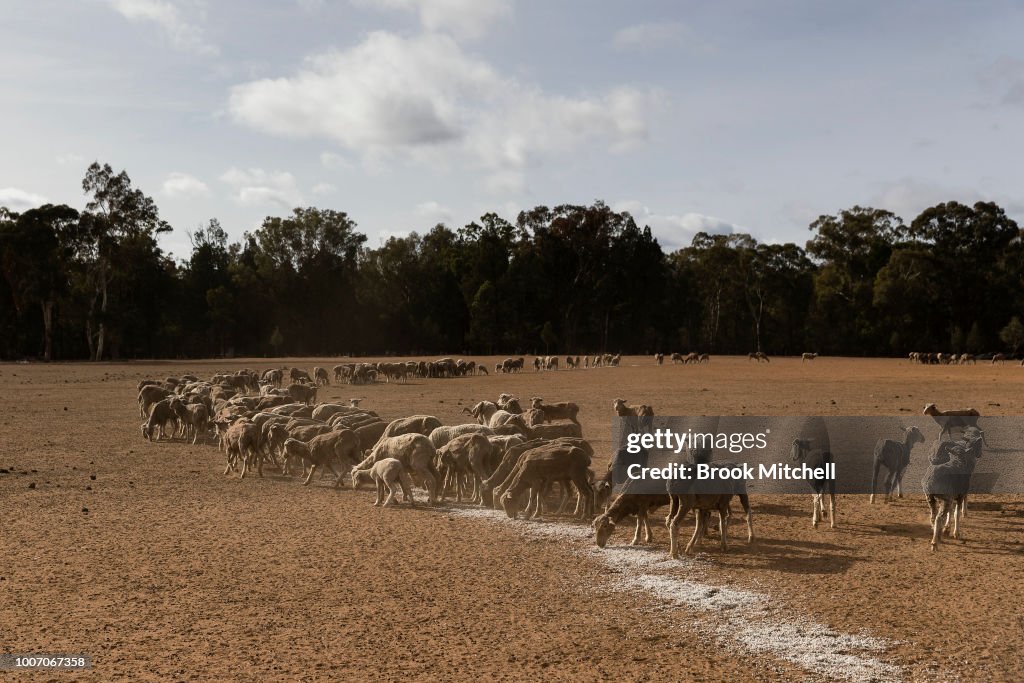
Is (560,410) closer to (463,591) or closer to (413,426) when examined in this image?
(413,426)

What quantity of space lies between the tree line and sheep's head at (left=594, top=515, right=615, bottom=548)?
3075 inches

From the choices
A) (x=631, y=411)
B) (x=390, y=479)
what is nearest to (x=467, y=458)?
(x=390, y=479)

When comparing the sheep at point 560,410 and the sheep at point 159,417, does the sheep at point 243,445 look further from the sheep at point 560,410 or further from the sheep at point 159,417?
the sheep at point 560,410

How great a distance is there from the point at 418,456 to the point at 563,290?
276 ft

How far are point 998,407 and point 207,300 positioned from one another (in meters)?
79.8

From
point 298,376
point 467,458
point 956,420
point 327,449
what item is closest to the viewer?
point 467,458

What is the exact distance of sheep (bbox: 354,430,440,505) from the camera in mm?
14016

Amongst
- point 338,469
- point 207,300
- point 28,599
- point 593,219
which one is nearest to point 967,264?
point 593,219

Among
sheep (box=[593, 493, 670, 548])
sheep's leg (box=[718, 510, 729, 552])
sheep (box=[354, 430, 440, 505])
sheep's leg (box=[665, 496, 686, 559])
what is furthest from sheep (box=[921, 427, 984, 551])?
sheep (box=[354, 430, 440, 505])

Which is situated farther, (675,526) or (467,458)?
(467,458)

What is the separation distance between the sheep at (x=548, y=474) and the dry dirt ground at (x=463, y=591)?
47 centimetres

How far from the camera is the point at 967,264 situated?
95.4m

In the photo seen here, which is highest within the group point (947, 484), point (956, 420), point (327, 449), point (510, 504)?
point (956, 420)

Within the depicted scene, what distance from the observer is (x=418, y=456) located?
1408 centimetres
